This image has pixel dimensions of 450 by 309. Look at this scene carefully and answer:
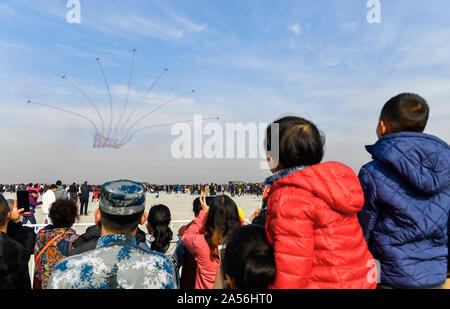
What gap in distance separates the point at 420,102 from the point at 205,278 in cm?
241

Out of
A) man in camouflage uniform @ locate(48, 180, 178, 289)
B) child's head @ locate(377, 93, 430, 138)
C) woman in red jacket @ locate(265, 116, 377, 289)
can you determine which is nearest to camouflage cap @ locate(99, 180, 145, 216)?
man in camouflage uniform @ locate(48, 180, 178, 289)

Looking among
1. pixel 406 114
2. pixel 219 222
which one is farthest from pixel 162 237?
pixel 406 114

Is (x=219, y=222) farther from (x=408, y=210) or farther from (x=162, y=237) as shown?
(x=408, y=210)

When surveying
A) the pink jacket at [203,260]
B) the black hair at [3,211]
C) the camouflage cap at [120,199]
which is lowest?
the pink jacket at [203,260]

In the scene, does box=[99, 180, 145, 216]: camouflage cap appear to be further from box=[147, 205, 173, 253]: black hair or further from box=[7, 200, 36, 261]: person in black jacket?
box=[7, 200, 36, 261]: person in black jacket

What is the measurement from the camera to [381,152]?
204cm

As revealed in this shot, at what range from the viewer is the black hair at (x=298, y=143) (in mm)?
1853

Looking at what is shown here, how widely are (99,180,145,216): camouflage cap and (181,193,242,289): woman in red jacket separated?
1.19 metres

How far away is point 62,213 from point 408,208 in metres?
3.33

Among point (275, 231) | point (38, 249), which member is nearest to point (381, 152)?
point (275, 231)

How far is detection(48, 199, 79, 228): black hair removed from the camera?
3.41 m

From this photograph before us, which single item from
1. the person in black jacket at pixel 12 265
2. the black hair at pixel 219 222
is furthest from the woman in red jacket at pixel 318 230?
the person in black jacket at pixel 12 265

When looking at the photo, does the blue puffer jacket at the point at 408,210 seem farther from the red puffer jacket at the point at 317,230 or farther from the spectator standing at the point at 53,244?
the spectator standing at the point at 53,244
